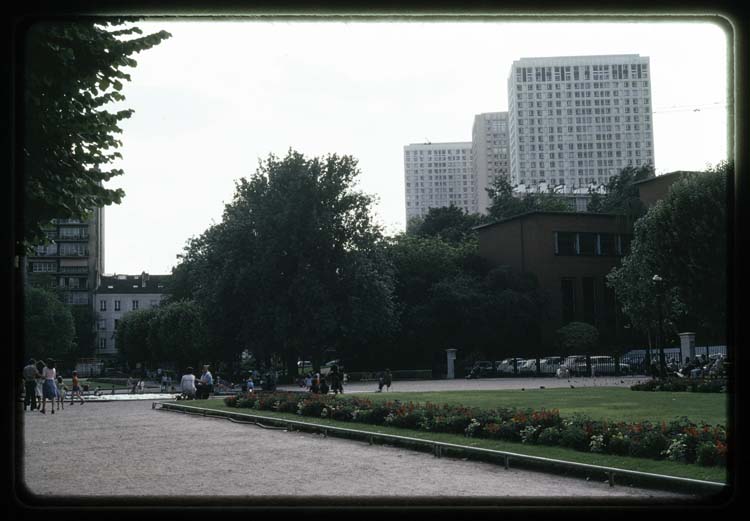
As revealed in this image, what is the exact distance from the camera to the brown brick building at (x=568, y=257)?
221ft

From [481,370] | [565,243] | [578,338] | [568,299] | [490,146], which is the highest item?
[490,146]

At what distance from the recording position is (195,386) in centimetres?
3484

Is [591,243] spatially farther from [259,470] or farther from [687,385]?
[259,470]

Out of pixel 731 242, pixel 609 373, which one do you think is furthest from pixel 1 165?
pixel 609 373

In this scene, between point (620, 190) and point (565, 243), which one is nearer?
point (565, 243)

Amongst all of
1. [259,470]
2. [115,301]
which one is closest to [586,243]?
[259,470]

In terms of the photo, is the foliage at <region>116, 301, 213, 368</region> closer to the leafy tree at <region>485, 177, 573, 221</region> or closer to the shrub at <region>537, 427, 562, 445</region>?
the leafy tree at <region>485, 177, 573, 221</region>

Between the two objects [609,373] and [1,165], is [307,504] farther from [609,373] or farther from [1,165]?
[609,373]

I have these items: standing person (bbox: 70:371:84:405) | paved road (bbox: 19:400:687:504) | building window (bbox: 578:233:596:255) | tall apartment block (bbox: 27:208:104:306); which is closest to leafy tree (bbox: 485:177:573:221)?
building window (bbox: 578:233:596:255)

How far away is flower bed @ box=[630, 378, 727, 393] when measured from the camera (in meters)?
26.1

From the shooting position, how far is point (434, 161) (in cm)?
19900

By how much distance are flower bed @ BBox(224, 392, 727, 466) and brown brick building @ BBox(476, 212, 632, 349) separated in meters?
47.5

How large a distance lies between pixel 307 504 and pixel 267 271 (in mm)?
46615

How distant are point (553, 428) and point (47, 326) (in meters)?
69.5
